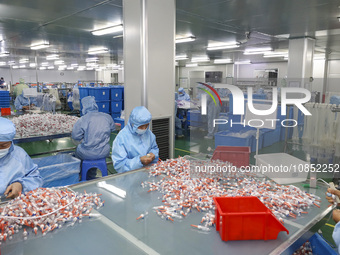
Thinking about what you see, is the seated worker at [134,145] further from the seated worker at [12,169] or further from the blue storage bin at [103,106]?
the blue storage bin at [103,106]

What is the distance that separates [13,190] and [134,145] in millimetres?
1100

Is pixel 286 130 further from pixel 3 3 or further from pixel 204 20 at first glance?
pixel 3 3

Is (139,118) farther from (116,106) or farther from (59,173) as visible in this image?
(116,106)

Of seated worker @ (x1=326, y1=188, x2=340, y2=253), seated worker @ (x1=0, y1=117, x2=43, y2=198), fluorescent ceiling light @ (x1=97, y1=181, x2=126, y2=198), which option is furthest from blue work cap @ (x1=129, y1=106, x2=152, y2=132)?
seated worker @ (x1=326, y1=188, x2=340, y2=253)

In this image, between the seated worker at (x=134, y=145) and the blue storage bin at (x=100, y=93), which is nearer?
the seated worker at (x=134, y=145)

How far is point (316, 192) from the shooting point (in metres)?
1.84

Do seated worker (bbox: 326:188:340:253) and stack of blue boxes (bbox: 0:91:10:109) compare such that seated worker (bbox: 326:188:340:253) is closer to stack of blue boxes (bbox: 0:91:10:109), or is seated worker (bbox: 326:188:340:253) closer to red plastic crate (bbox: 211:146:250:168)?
red plastic crate (bbox: 211:146:250:168)

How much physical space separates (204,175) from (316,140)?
2.70 m

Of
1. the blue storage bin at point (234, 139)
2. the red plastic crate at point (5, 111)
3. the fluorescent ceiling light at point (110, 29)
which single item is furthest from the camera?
the fluorescent ceiling light at point (110, 29)

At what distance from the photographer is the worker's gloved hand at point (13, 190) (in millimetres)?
1740

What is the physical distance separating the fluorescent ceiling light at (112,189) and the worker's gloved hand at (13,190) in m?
0.52

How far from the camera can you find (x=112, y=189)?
1.82 m

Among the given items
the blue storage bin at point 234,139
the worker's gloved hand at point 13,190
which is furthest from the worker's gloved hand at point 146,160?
the blue storage bin at point 234,139

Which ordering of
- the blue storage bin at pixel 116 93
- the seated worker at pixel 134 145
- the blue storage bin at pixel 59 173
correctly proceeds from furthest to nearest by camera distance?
the blue storage bin at pixel 116 93, the blue storage bin at pixel 59 173, the seated worker at pixel 134 145
